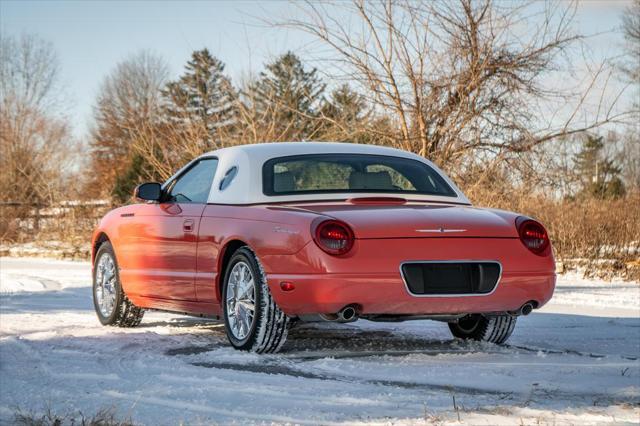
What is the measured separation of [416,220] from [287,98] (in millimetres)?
10575

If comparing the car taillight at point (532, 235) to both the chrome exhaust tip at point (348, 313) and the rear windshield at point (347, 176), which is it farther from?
the chrome exhaust tip at point (348, 313)

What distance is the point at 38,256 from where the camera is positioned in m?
21.7

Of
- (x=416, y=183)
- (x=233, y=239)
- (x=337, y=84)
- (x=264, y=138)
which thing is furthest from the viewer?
(x=264, y=138)

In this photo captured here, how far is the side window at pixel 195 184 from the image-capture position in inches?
305

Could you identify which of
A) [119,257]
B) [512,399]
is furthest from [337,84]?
[512,399]

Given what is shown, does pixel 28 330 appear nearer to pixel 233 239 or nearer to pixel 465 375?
pixel 233 239

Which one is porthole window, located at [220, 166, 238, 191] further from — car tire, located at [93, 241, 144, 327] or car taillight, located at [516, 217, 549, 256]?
car taillight, located at [516, 217, 549, 256]

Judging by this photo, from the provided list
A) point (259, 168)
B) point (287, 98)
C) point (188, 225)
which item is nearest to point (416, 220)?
point (259, 168)

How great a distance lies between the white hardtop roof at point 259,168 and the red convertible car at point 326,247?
1 cm

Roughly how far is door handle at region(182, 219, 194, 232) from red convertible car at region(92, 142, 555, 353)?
0.02 meters

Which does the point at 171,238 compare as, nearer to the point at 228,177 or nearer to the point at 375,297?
the point at 228,177

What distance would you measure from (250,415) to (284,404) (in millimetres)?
301

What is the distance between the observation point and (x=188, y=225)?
7535 mm

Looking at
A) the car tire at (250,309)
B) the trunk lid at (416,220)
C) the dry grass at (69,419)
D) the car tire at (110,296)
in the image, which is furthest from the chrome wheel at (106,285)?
the dry grass at (69,419)
